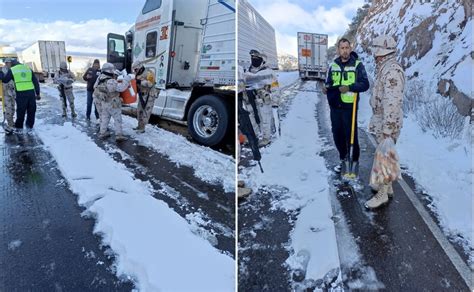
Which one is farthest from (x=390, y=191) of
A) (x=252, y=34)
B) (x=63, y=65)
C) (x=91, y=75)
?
(x=63, y=65)

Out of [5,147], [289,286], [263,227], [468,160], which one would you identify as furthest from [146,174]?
[468,160]

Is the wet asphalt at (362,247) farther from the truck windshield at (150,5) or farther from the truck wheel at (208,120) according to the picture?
the truck windshield at (150,5)

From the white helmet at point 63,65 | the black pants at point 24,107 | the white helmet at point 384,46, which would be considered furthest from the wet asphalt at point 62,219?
the white helmet at point 63,65

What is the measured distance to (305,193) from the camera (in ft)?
10.5

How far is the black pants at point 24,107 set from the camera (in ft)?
21.7

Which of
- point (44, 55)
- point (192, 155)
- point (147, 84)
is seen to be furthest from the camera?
point (44, 55)

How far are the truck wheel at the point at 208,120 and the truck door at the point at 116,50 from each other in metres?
2.82

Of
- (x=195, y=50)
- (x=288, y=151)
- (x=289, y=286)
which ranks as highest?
(x=195, y=50)

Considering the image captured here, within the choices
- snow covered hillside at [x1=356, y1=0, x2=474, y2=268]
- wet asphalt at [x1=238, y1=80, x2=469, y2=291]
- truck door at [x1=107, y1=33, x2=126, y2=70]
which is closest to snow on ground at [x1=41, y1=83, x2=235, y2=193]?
wet asphalt at [x1=238, y1=80, x2=469, y2=291]

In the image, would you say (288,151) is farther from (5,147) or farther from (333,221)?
(5,147)

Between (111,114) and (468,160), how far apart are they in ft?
17.1

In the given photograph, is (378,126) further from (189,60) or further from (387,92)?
(189,60)

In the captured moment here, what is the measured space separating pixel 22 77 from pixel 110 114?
2.05m

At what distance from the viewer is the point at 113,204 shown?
308 centimetres
